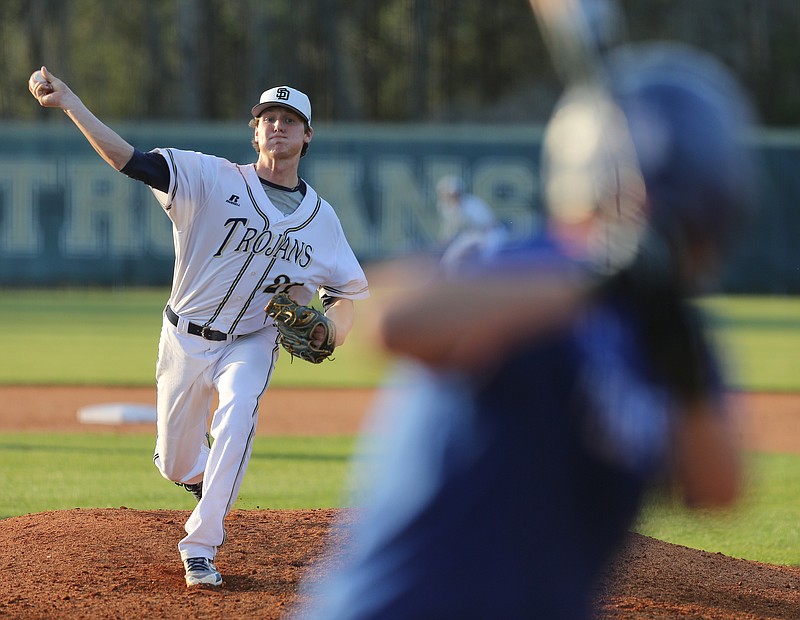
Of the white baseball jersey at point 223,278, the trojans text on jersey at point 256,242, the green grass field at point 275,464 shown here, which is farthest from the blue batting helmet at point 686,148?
the trojans text on jersey at point 256,242

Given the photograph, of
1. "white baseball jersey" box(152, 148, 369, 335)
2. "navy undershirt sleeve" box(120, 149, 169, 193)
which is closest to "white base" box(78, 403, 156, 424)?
"white baseball jersey" box(152, 148, 369, 335)

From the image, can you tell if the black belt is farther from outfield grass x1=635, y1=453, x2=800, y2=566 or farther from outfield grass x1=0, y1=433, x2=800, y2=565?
outfield grass x1=0, y1=433, x2=800, y2=565

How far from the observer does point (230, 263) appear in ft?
17.1

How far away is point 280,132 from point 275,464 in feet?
13.2

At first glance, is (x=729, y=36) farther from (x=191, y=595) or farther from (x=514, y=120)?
(x=191, y=595)

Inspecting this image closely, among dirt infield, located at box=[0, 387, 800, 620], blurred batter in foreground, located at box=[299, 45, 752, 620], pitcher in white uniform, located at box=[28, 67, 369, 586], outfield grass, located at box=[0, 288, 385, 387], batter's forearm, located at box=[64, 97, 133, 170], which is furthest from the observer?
outfield grass, located at box=[0, 288, 385, 387]

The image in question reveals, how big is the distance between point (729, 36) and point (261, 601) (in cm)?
4631

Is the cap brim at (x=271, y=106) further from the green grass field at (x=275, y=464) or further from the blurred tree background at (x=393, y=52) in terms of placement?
the blurred tree background at (x=393, y=52)

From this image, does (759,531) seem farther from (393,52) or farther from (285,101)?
(393,52)

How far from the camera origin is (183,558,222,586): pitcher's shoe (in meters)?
4.79

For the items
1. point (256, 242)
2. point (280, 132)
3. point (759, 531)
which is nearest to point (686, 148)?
point (256, 242)

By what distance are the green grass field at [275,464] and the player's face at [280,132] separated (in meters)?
1.19

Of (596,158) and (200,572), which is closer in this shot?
(596,158)

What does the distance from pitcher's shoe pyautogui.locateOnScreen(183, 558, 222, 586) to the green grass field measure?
1023 millimetres
